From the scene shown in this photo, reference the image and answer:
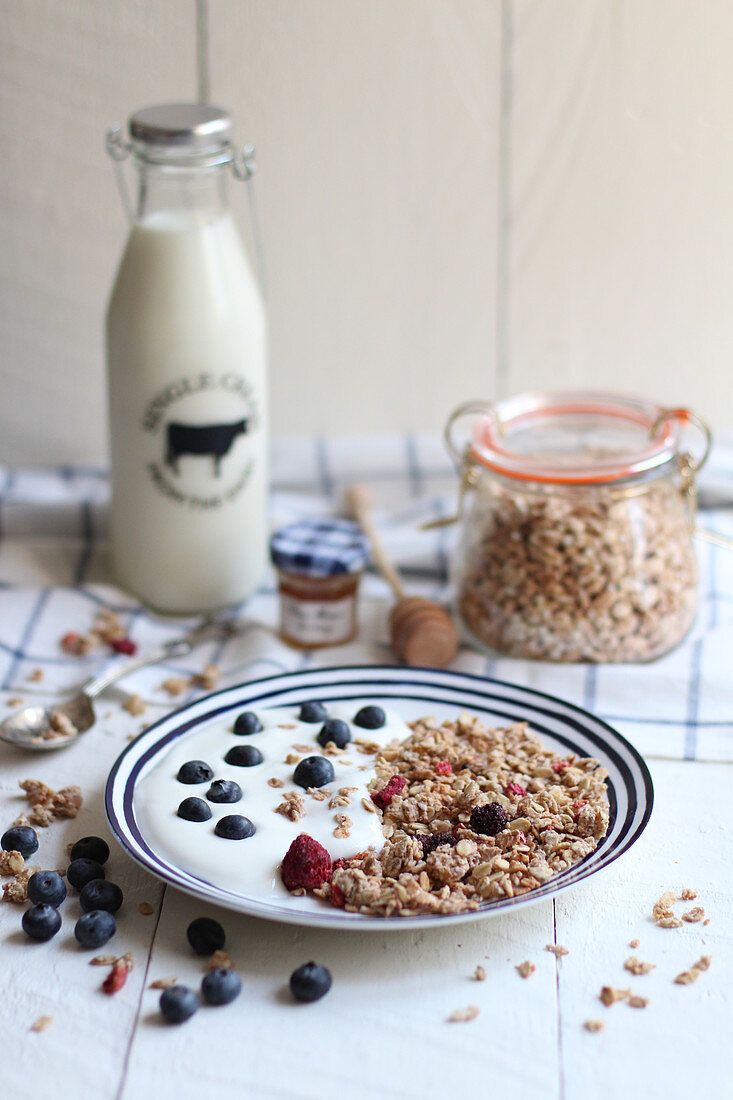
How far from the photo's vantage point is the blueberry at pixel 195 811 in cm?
85

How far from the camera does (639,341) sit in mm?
1523

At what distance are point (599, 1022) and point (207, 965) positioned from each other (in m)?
0.25

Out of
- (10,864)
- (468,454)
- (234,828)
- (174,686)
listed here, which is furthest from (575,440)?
(10,864)

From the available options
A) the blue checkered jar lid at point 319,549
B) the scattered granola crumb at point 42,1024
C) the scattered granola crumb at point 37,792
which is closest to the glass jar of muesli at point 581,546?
the blue checkered jar lid at point 319,549

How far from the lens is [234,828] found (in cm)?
83

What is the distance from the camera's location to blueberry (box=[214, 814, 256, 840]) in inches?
32.6

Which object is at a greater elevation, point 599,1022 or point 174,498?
point 174,498

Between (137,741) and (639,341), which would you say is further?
(639,341)

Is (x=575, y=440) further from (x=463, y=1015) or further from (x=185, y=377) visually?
(x=463, y=1015)

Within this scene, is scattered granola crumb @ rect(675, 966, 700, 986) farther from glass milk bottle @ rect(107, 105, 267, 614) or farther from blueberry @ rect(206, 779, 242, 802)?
glass milk bottle @ rect(107, 105, 267, 614)

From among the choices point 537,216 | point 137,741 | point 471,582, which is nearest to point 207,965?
point 137,741

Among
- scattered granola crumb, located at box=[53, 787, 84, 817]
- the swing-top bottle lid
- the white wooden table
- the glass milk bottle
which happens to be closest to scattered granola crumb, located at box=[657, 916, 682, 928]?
Result: the white wooden table

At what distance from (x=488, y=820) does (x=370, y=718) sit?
→ 185 millimetres

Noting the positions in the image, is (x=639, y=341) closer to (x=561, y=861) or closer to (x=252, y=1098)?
(x=561, y=861)
